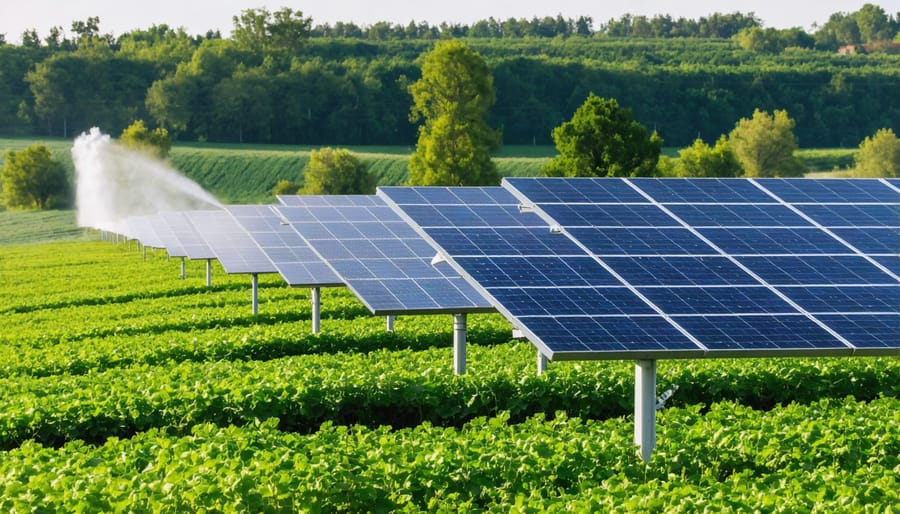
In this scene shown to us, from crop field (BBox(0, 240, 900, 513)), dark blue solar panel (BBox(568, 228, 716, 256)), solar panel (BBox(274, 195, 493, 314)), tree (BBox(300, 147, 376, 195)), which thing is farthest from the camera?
tree (BBox(300, 147, 376, 195))

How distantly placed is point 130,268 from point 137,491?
50.6 m

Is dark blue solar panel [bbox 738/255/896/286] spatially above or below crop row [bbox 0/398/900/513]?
above

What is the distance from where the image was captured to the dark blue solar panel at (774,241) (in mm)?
14992

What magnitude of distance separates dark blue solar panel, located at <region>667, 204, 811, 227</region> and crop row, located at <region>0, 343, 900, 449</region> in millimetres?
2370

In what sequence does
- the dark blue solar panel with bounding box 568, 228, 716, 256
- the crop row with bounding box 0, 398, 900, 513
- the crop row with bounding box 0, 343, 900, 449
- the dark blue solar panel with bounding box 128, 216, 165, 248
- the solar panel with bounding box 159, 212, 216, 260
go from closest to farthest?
the crop row with bounding box 0, 398, 900, 513 < the dark blue solar panel with bounding box 568, 228, 716, 256 < the crop row with bounding box 0, 343, 900, 449 < the solar panel with bounding box 159, 212, 216, 260 < the dark blue solar panel with bounding box 128, 216, 165, 248

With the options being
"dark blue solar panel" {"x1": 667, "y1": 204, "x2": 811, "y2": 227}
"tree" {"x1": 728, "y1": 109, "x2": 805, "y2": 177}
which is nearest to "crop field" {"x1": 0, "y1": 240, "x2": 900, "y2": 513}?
"dark blue solar panel" {"x1": 667, "y1": 204, "x2": 811, "y2": 227}

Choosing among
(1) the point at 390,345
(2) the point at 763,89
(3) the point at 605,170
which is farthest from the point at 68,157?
(1) the point at 390,345

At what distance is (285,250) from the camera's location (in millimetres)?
30359

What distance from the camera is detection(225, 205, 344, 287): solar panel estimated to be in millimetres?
26516

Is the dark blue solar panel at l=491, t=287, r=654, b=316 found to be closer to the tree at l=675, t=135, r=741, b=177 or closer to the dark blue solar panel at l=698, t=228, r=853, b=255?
the dark blue solar panel at l=698, t=228, r=853, b=255

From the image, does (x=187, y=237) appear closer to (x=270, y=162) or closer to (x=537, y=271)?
(x=537, y=271)

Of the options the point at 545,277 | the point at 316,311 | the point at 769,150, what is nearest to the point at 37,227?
the point at 769,150

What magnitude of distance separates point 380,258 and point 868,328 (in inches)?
439

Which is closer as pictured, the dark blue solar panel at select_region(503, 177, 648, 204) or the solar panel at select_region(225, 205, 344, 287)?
the dark blue solar panel at select_region(503, 177, 648, 204)
